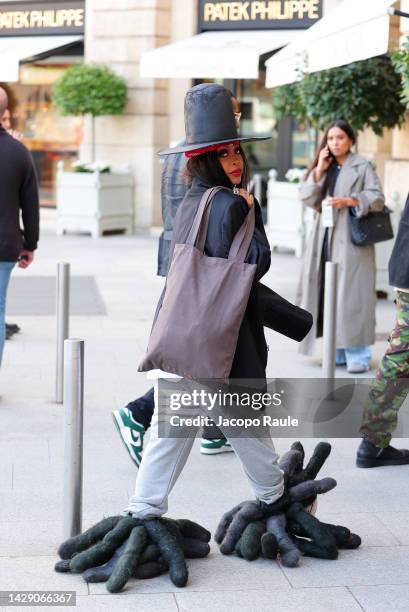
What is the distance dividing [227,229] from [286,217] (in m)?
11.6

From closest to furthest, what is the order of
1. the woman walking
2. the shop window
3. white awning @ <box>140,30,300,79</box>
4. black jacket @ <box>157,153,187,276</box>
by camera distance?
the woman walking, black jacket @ <box>157,153,187,276</box>, white awning @ <box>140,30,300,79</box>, the shop window

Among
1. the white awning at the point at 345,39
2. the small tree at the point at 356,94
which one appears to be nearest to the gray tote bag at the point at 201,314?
the white awning at the point at 345,39

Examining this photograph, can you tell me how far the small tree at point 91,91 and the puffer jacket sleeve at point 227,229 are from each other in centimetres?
1387

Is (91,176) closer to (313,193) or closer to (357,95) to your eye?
(357,95)

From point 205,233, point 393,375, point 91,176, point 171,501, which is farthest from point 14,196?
point 91,176

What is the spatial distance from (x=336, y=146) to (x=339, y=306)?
113 centimetres

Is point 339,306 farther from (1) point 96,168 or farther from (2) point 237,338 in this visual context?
(1) point 96,168

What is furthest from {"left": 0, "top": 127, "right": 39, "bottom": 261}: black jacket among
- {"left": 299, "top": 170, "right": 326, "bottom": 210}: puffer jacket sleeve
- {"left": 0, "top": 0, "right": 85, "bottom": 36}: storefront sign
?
{"left": 0, "top": 0, "right": 85, "bottom": 36}: storefront sign

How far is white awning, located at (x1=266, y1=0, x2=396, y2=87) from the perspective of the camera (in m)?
8.00

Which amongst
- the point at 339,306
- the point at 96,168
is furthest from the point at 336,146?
the point at 96,168

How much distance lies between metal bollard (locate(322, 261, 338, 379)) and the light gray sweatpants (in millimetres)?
2387

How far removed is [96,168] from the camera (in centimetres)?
1800

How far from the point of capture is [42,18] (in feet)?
67.4

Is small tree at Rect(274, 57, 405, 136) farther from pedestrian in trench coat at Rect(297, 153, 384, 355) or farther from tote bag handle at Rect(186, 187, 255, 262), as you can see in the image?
tote bag handle at Rect(186, 187, 255, 262)
